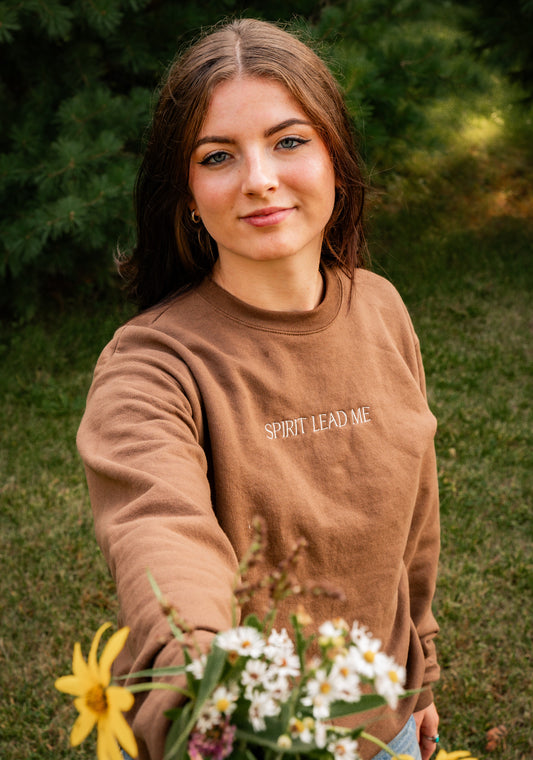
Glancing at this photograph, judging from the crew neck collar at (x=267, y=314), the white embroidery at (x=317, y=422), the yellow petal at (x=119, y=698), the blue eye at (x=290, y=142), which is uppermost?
the blue eye at (x=290, y=142)

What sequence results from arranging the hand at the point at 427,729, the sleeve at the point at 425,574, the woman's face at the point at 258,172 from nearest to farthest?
the woman's face at the point at 258,172 < the sleeve at the point at 425,574 < the hand at the point at 427,729

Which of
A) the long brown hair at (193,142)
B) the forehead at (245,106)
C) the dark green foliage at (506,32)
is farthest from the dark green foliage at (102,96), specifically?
the forehead at (245,106)

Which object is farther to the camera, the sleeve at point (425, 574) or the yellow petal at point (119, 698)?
the sleeve at point (425, 574)

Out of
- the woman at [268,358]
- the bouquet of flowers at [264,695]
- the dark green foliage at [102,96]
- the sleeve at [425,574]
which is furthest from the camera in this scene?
the dark green foliage at [102,96]

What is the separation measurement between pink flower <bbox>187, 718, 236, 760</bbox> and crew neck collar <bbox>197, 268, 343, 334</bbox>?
98 centimetres

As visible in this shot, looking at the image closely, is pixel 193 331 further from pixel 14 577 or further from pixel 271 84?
pixel 14 577

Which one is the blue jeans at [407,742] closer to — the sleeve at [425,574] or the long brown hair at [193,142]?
the sleeve at [425,574]

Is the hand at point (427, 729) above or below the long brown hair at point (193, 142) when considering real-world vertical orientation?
below

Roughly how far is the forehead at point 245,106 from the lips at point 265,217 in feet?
0.51

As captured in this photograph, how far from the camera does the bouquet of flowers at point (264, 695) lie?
0.53 metres

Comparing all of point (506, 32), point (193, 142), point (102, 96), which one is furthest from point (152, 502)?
point (506, 32)

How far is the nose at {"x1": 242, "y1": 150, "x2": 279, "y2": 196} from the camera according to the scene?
4.51ft

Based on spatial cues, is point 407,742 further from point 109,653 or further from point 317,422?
point 109,653

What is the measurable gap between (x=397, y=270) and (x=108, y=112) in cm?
261
